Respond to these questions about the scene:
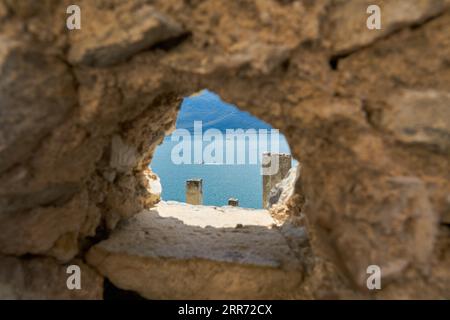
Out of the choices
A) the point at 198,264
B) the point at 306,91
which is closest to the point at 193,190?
the point at 198,264

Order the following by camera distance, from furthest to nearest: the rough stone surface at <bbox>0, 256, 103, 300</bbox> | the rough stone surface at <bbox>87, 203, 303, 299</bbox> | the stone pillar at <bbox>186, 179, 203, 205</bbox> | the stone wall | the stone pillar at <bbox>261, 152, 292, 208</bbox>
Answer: the stone pillar at <bbox>186, 179, 203, 205</bbox>, the stone pillar at <bbox>261, 152, 292, 208</bbox>, the rough stone surface at <bbox>87, 203, 303, 299</bbox>, the rough stone surface at <bbox>0, 256, 103, 300</bbox>, the stone wall

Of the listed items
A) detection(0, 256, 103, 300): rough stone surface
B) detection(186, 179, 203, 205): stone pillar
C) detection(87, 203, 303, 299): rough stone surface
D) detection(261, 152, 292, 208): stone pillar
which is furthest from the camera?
detection(186, 179, 203, 205): stone pillar

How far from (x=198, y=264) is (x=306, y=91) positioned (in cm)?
113

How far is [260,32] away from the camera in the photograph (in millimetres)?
1126

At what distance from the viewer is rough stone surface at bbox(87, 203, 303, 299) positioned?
1.72 metres

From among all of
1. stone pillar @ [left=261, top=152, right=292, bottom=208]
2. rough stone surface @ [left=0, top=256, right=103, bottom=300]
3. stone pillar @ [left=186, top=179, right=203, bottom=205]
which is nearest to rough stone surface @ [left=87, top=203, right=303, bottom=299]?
rough stone surface @ [left=0, top=256, right=103, bottom=300]

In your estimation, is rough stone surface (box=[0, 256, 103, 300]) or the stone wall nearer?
the stone wall

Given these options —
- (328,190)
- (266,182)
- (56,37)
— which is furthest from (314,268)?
(266,182)

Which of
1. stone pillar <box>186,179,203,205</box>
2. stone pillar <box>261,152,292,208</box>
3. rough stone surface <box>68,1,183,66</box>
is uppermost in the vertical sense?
rough stone surface <box>68,1,183,66</box>

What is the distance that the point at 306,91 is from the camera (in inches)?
47.7

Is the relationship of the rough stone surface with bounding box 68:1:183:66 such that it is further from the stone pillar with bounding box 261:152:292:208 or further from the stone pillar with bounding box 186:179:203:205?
the stone pillar with bounding box 186:179:203:205

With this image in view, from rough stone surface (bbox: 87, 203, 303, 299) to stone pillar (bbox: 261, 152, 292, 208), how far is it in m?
3.73

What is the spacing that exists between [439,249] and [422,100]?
60cm
